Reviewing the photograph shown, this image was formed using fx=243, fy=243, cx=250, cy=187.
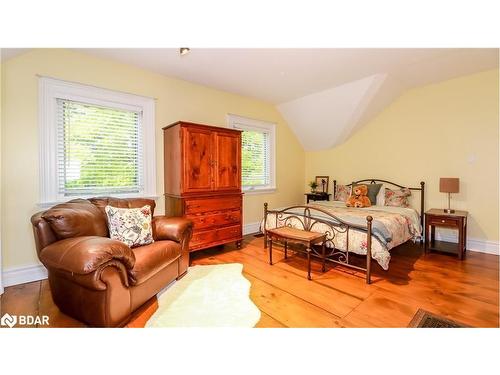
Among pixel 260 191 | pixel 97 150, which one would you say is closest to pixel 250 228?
pixel 260 191

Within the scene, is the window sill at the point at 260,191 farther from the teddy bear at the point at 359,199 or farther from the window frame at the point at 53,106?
the window frame at the point at 53,106

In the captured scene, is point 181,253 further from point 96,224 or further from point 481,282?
point 481,282

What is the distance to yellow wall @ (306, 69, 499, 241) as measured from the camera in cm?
357

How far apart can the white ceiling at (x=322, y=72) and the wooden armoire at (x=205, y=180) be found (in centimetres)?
84

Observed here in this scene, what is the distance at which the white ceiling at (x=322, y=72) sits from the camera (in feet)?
9.87

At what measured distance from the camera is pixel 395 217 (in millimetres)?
3262

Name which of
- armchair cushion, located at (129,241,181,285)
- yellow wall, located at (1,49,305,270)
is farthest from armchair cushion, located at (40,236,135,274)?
yellow wall, located at (1,49,305,270)

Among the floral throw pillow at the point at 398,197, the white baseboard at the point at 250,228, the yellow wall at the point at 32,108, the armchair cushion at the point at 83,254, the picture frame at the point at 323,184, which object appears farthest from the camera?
the picture frame at the point at 323,184

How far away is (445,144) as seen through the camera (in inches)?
155

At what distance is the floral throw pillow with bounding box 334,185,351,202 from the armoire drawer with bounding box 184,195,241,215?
2222mm

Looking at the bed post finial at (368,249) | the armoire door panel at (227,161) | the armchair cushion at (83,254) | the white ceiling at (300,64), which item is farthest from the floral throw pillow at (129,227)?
the bed post finial at (368,249)

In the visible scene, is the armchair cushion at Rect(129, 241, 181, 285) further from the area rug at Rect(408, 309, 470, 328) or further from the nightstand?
the nightstand

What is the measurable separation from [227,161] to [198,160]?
503 millimetres

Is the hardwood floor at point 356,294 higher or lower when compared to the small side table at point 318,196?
lower
